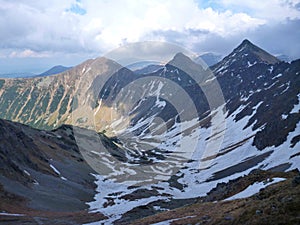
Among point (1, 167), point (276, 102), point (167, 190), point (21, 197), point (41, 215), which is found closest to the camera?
point (41, 215)

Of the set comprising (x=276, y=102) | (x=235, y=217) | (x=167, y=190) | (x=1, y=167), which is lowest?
(x=167, y=190)

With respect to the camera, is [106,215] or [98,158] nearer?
[106,215]

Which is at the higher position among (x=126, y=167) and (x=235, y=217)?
(x=235, y=217)

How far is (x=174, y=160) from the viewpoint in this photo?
17912 cm

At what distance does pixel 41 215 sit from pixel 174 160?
123540 millimetres

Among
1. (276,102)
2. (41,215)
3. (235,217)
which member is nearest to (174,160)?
(276,102)

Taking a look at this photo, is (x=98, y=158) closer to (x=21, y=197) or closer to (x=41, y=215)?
(x=21, y=197)

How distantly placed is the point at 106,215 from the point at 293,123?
8985 cm

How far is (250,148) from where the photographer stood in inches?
5482

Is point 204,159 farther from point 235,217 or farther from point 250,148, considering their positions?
point 235,217

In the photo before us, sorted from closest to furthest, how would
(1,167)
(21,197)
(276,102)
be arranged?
(21,197)
(1,167)
(276,102)

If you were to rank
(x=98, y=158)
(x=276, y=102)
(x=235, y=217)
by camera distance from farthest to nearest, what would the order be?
1. (x=276, y=102)
2. (x=98, y=158)
3. (x=235, y=217)

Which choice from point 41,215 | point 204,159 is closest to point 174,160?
point 204,159

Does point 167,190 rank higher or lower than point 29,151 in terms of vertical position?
lower
